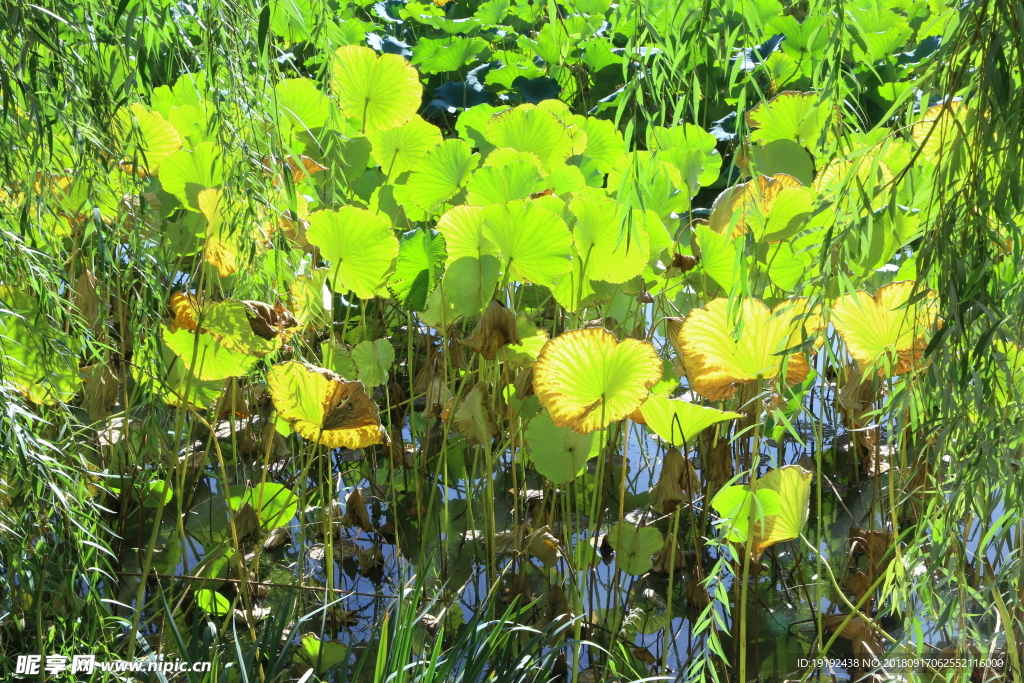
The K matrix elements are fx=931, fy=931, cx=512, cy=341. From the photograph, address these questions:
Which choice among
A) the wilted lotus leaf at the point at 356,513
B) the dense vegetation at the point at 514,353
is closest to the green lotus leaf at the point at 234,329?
the dense vegetation at the point at 514,353

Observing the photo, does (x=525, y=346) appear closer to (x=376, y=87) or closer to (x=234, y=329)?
(x=234, y=329)

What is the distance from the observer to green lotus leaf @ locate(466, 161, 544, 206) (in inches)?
44.7

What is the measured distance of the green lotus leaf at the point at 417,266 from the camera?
1222 mm

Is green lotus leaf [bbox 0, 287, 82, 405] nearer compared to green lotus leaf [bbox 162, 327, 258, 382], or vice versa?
green lotus leaf [bbox 0, 287, 82, 405]

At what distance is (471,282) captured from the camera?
3.68 feet

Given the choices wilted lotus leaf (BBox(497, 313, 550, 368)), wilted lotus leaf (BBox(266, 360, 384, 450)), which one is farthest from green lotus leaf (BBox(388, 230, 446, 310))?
wilted lotus leaf (BBox(266, 360, 384, 450))

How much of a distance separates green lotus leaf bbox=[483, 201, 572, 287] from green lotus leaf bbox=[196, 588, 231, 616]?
1.74ft

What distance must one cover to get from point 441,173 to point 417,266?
0.15 metres

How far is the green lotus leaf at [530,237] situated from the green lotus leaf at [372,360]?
252 mm

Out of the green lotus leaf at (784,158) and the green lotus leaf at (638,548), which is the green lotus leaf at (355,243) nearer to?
the green lotus leaf at (638,548)

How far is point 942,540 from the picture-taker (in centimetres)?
68

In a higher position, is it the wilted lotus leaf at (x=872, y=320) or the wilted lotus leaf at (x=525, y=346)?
the wilted lotus leaf at (x=872, y=320)

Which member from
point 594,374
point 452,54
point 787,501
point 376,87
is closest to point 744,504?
point 787,501

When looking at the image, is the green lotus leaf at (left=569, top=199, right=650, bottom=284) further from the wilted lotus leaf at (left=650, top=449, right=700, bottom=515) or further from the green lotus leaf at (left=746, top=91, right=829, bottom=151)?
the green lotus leaf at (left=746, top=91, right=829, bottom=151)
